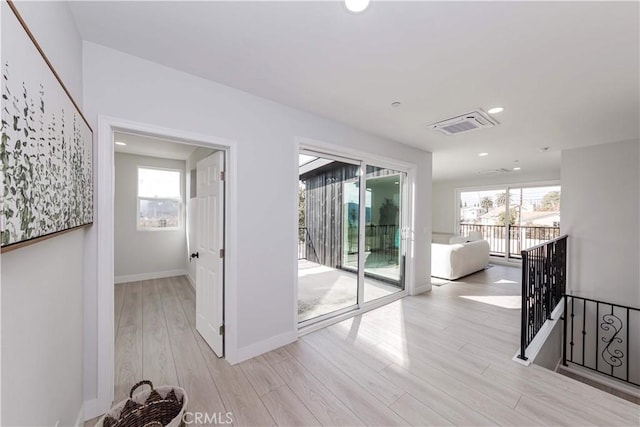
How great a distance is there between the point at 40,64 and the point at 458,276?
6.07 meters

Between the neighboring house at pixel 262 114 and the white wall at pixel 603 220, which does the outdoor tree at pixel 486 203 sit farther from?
the neighboring house at pixel 262 114

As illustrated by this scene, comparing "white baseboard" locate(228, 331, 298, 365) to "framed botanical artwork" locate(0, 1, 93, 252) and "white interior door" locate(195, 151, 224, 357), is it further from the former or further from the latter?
"framed botanical artwork" locate(0, 1, 93, 252)

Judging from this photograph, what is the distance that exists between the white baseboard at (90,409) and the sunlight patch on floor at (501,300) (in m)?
4.53

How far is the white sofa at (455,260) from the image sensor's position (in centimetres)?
516

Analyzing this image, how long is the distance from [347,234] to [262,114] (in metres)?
2.11

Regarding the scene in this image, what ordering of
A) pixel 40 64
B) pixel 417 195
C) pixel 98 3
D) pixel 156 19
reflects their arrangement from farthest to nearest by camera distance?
pixel 417 195 → pixel 156 19 → pixel 98 3 → pixel 40 64

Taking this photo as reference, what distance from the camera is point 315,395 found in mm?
1920

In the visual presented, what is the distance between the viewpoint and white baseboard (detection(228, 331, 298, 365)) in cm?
234

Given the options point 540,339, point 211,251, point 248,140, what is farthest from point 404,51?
point 540,339

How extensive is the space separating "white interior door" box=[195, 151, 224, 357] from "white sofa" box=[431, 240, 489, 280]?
448 cm

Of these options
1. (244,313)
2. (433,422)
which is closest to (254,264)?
(244,313)

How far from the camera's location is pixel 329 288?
402cm

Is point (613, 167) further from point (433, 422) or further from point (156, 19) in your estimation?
point (156, 19)

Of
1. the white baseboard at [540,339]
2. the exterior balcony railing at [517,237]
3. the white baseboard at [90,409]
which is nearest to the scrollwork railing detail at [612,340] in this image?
the white baseboard at [540,339]
